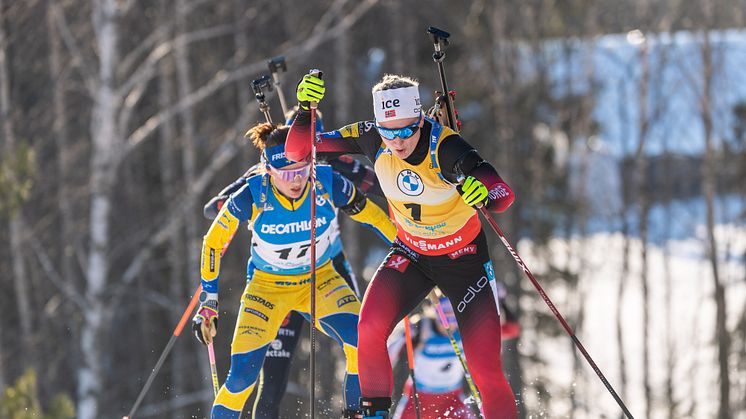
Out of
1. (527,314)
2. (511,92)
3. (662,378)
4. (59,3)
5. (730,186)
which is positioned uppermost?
(59,3)

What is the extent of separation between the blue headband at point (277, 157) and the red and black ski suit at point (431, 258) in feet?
1.10

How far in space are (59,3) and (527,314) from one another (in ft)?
39.2

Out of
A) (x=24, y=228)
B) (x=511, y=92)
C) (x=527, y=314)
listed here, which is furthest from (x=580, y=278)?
(x=24, y=228)

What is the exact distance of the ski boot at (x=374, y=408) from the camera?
20.1ft

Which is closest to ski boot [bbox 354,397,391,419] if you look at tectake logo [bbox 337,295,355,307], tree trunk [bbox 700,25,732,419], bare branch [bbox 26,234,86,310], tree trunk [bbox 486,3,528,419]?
tectake logo [bbox 337,295,355,307]

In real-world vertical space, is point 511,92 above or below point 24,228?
above

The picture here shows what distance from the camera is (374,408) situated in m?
6.12

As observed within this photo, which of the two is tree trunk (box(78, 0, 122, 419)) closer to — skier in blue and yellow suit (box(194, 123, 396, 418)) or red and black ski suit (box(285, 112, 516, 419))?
skier in blue and yellow suit (box(194, 123, 396, 418))

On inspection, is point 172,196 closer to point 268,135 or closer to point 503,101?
point 503,101

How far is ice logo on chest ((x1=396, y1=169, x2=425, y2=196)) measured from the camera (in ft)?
19.7

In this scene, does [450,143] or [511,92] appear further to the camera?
[511,92]

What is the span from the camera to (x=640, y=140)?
22.0 m

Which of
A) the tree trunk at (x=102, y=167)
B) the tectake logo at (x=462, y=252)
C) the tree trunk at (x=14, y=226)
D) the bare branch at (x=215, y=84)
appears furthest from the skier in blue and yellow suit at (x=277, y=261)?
the tree trunk at (x=14, y=226)

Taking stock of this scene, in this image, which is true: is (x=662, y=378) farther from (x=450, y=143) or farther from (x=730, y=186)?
(x=450, y=143)
